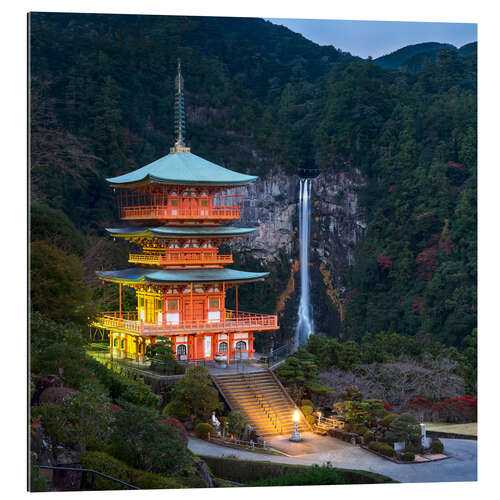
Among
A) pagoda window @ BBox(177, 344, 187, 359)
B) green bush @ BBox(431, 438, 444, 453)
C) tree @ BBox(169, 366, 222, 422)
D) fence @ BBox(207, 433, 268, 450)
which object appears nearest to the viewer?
green bush @ BBox(431, 438, 444, 453)

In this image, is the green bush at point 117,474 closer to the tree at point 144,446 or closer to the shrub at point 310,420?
the tree at point 144,446

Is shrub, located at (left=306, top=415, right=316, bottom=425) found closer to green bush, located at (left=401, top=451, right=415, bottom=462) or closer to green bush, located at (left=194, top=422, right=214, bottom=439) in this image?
green bush, located at (left=194, top=422, right=214, bottom=439)

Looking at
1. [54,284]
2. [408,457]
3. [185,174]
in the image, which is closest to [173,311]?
[185,174]

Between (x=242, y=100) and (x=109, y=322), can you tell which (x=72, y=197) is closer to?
(x=242, y=100)

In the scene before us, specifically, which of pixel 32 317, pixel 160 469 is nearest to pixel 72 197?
pixel 32 317

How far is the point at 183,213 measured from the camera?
2012cm

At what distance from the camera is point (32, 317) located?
1390 centimetres

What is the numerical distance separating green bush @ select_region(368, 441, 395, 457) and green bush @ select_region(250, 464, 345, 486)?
2.16m

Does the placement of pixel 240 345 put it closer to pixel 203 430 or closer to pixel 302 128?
pixel 203 430

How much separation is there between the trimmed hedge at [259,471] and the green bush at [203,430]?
1.89 m

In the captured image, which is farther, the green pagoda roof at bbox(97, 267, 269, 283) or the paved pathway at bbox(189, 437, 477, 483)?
the green pagoda roof at bbox(97, 267, 269, 283)

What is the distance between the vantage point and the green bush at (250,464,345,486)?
1298 cm

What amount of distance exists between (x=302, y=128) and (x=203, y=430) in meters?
29.9

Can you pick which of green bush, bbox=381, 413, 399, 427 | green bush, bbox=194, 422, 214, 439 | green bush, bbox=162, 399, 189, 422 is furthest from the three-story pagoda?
green bush, bbox=381, 413, 399, 427
